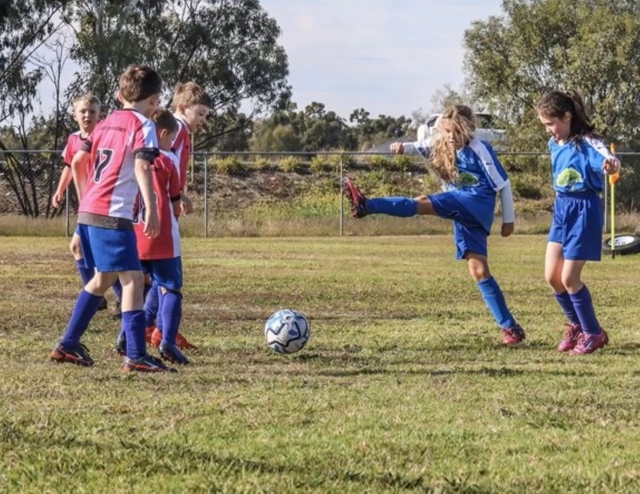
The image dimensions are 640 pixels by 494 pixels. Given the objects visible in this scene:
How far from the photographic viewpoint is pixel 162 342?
6.97 m

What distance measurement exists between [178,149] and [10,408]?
2.69m

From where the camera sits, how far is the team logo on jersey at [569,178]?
7.56m

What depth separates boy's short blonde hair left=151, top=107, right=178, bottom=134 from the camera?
7133 mm

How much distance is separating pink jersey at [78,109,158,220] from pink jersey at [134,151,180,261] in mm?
699

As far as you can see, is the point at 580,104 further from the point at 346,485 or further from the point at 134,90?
the point at 346,485

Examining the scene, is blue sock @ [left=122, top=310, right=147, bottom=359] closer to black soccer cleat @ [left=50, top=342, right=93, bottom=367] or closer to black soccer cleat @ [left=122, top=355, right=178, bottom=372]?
black soccer cleat @ [left=122, top=355, right=178, bottom=372]

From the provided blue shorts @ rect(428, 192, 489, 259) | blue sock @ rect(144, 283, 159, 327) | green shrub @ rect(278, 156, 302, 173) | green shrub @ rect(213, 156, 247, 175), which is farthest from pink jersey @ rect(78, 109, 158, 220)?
green shrub @ rect(278, 156, 302, 173)

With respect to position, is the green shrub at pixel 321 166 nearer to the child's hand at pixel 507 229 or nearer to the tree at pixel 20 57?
the tree at pixel 20 57

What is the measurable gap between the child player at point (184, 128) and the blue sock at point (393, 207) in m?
1.19

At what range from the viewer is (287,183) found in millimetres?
36219

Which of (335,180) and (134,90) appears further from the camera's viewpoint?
(335,180)

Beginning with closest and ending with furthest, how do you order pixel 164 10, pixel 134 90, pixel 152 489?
pixel 152 489 → pixel 134 90 → pixel 164 10

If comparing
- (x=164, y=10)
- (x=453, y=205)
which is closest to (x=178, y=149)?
(x=453, y=205)

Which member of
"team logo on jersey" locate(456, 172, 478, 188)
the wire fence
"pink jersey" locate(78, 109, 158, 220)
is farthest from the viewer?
the wire fence
